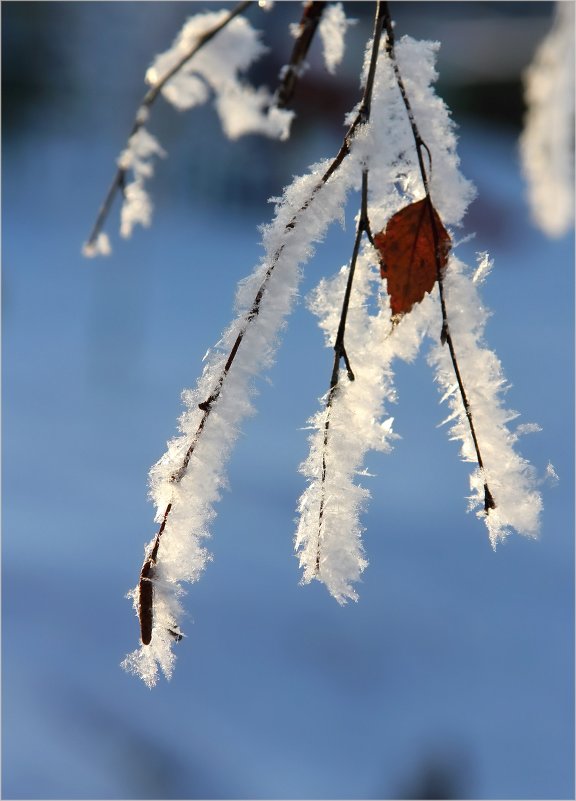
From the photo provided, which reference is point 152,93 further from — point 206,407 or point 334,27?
point 206,407

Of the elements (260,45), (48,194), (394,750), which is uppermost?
(48,194)

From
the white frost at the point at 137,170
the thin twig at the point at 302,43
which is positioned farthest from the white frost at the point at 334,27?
the white frost at the point at 137,170

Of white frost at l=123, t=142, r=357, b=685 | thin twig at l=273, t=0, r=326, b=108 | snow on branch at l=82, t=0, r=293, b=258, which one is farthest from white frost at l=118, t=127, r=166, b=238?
white frost at l=123, t=142, r=357, b=685

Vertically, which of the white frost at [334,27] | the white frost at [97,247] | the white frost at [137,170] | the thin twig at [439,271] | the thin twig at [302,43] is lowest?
the thin twig at [439,271]

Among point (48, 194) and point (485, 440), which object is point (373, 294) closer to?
point (485, 440)

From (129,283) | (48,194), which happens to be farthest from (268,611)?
(48,194)

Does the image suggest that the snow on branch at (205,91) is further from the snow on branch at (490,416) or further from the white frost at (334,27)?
the snow on branch at (490,416)

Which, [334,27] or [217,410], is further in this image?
[334,27]

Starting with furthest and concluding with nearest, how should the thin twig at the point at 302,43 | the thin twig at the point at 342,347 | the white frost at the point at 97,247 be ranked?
the white frost at the point at 97,247, the thin twig at the point at 302,43, the thin twig at the point at 342,347

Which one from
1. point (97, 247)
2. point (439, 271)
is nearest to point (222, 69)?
point (97, 247)
